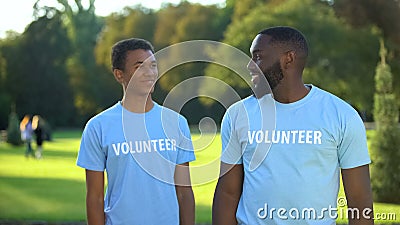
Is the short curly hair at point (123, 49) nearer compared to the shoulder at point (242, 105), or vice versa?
the shoulder at point (242, 105)

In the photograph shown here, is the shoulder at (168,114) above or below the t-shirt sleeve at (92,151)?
above

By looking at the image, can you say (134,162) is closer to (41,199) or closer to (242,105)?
(242,105)

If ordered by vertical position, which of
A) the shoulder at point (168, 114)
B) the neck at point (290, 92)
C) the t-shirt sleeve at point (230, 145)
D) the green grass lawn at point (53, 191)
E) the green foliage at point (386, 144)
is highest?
the neck at point (290, 92)

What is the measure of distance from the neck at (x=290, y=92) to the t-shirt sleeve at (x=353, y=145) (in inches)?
9.5

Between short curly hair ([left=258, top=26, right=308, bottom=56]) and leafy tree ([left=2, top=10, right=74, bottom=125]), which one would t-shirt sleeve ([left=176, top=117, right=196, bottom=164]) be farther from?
leafy tree ([left=2, top=10, right=74, bottom=125])

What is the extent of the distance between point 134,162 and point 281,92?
0.91 meters

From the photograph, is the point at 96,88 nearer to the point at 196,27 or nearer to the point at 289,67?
the point at 196,27

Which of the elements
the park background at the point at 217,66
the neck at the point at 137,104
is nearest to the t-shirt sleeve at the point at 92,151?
the neck at the point at 137,104

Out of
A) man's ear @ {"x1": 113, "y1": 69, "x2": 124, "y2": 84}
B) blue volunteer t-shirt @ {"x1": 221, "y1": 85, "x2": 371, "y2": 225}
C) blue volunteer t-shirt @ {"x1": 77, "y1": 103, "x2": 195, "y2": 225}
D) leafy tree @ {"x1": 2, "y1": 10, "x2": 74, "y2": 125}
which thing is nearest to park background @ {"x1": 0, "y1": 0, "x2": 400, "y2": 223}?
man's ear @ {"x1": 113, "y1": 69, "x2": 124, "y2": 84}

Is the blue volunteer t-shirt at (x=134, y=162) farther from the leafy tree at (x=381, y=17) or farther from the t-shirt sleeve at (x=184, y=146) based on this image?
the leafy tree at (x=381, y=17)

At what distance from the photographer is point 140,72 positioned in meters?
3.49

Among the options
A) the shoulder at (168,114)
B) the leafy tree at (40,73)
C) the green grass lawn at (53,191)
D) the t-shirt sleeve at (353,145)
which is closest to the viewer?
the t-shirt sleeve at (353,145)

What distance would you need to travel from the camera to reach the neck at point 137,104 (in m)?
3.46

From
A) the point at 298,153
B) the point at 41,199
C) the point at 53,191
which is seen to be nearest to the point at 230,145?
the point at 298,153
